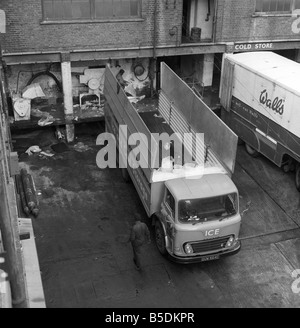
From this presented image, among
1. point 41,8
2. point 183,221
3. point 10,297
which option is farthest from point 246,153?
point 10,297

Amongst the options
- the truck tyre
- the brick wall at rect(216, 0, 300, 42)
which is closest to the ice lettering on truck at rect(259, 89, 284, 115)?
the brick wall at rect(216, 0, 300, 42)

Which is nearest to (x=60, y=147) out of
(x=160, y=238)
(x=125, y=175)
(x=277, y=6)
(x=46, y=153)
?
(x=46, y=153)

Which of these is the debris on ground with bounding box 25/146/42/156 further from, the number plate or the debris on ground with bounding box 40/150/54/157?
the number plate

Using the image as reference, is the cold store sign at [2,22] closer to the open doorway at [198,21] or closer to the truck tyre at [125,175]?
the truck tyre at [125,175]

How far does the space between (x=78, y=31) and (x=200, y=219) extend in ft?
26.5

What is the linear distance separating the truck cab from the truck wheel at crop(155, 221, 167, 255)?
11 centimetres

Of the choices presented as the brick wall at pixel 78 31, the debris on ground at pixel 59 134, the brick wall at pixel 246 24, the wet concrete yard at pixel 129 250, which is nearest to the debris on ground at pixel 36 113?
the debris on ground at pixel 59 134

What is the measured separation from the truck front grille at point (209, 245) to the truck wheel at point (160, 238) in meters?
0.83

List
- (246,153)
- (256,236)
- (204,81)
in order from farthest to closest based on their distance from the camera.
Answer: (204,81)
(246,153)
(256,236)

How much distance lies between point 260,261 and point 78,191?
217 inches

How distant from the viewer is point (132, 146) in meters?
11.9

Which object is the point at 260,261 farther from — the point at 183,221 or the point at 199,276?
the point at 183,221

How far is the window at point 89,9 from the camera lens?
46.5ft

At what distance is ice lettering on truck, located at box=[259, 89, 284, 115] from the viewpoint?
1305 cm
